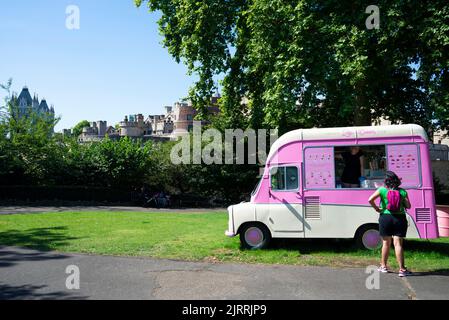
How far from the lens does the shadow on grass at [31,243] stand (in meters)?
9.66

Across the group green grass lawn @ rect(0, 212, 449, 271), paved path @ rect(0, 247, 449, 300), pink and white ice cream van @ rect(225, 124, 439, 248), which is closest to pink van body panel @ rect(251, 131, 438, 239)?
pink and white ice cream van @ rect(225, 124, 439, 248)

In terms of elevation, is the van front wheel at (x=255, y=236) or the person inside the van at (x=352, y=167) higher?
the person inside the van at (x=352, y=167)

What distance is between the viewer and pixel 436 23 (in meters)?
15.3

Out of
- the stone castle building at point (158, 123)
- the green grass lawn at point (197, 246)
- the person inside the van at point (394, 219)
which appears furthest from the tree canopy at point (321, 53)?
the stone castle building at point (158, 123)

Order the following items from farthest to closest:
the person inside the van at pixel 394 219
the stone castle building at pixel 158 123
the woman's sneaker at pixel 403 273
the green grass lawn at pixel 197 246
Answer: the stone castle building at pixel 158 123, the green grass lawn at pixel 197 246, the person inside the van at pixel 394 219, the woman's sneaker at pixel 403 273

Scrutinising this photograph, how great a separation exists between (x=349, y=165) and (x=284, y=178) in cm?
171

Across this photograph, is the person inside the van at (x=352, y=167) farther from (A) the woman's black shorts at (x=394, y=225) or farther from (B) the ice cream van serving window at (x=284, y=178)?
(A) the woman's black shorts at (x=394, y=225)

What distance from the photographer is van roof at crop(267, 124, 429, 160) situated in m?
10.2

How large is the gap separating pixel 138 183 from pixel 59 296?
2694 centimetres

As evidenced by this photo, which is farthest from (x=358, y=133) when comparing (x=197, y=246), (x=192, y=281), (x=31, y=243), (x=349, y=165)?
(x=31, y=243)

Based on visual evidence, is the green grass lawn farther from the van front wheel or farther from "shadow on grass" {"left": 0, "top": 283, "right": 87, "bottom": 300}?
"shadow on grass" {"left": 0, "top": 283, "right": 87, "bottom": 300}

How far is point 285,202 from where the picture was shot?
34.5 feet

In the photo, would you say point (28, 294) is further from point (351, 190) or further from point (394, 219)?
point (351, 190)
